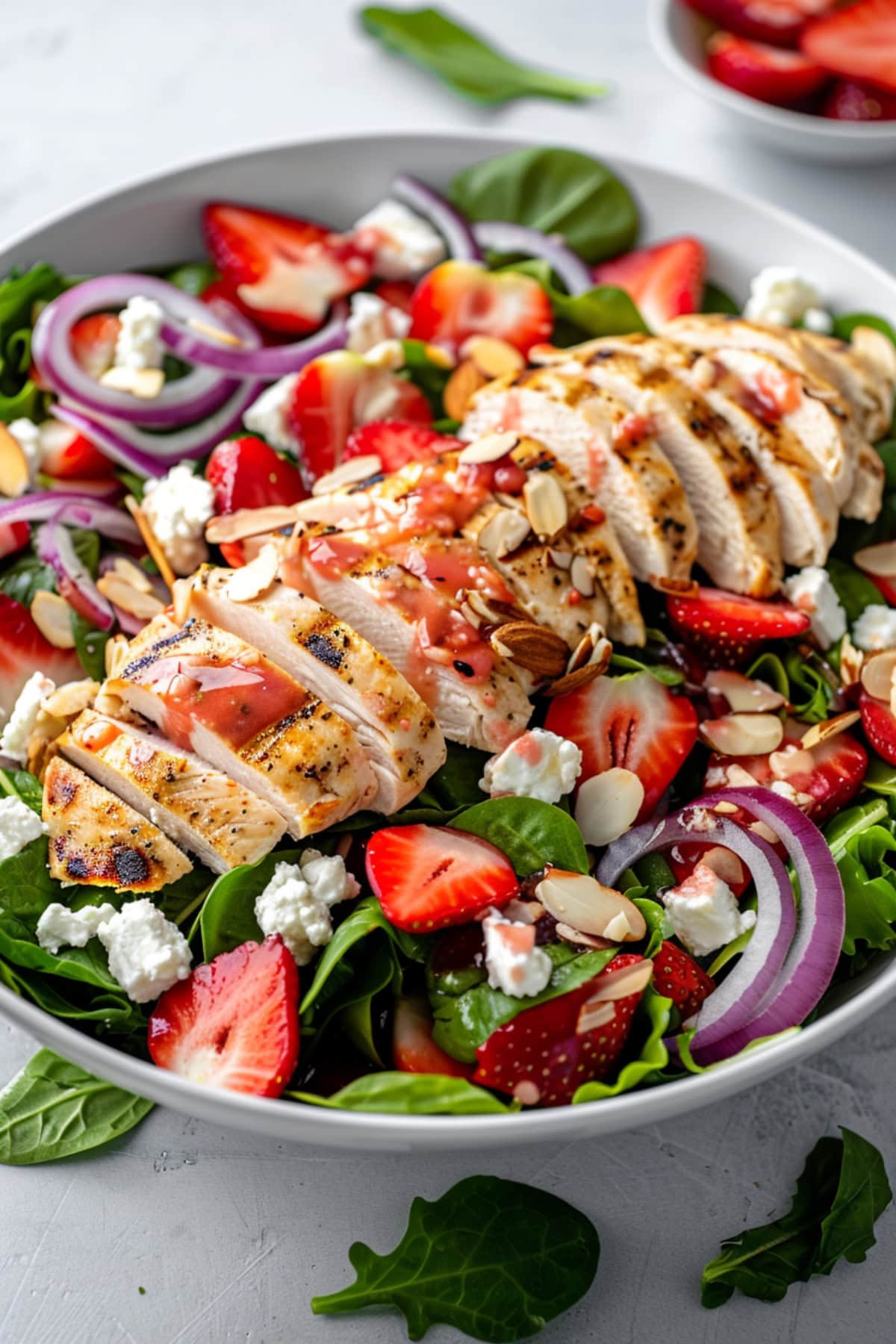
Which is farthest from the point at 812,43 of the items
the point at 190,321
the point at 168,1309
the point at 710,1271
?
the point at 168,1309

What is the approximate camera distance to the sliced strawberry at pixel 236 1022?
2.50m

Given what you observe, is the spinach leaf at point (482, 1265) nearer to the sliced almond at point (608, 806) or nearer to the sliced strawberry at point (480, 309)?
the sliced almond at point (608, 806)

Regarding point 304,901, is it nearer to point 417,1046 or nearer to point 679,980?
point 417,1046

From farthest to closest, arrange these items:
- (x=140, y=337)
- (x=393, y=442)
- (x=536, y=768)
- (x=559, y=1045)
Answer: (x=140, y=337) < (x=393, y=442) < (x=536, y=768) < (x=559, y=1045)

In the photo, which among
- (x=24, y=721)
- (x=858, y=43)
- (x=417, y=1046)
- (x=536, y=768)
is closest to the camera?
(x=417, y=1046)

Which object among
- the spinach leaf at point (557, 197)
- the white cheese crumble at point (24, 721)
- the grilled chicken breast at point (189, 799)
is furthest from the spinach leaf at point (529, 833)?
the spinach leaf at point (557, 197)

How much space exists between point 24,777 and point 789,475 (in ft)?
6.55

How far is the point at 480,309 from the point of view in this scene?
12.7 feet

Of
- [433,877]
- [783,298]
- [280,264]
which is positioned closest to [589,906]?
[433,877]

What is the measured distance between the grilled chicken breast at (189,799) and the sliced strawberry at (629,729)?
2.44 ft

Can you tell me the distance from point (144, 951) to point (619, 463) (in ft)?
5.23

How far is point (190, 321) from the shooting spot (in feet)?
12.5

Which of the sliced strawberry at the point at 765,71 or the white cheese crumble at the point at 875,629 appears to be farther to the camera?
the sliced strawberry at the point at 765,71

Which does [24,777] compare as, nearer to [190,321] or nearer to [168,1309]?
[168,1309]
